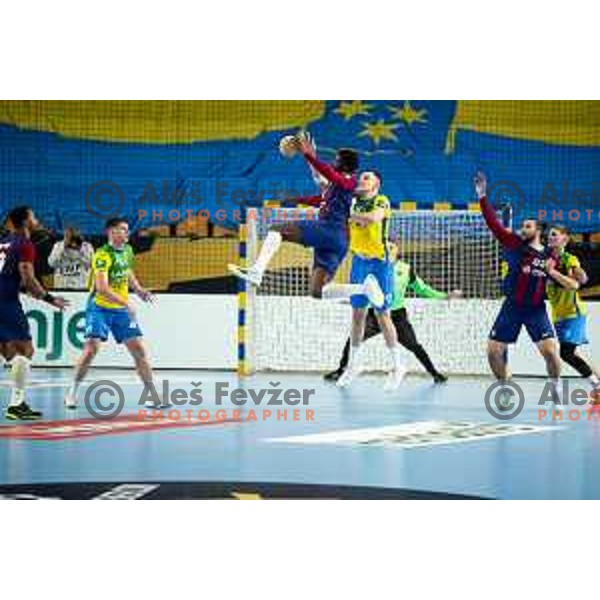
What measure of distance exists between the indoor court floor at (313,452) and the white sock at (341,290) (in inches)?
39.0

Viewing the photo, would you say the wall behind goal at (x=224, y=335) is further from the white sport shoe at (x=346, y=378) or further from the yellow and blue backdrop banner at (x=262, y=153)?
the yellow and blue backdrop banner at (x=262, y=153)

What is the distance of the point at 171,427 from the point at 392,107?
6475 millimetres

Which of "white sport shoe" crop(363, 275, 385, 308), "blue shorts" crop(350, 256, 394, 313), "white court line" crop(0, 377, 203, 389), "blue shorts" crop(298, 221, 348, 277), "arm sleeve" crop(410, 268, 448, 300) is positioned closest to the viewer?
"blue shorts" crop(298, 221, 348, 277)

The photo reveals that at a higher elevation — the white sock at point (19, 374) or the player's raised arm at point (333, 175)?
the player's raised arm at point (333, 175)

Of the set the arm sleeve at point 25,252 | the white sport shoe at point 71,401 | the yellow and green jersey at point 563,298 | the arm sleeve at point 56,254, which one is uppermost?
the arm sleeve at point 56,254

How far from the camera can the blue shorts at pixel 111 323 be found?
10.2 metres

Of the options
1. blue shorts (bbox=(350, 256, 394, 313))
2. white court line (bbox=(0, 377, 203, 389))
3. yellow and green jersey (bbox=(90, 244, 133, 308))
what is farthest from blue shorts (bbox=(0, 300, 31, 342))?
blue shorts (bbox=(350, 256, 394, 313))

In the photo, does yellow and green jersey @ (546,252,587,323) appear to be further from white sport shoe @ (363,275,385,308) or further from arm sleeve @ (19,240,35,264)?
arm sleeve @ (19,240,35,264)

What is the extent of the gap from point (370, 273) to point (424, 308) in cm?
321

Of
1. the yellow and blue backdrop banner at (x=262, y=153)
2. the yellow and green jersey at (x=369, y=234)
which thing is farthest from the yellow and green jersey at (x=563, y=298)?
the yellow and blue backdrop banner at (x=262, y=153)

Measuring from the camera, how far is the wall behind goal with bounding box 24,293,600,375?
14.6 meters

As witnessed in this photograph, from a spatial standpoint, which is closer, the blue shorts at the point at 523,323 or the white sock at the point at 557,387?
the blue shorts at the point at 523,323

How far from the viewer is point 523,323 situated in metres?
11.2

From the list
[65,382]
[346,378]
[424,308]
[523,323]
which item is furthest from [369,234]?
[65,382]
